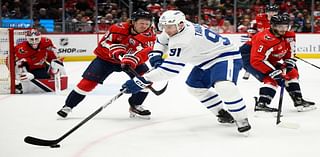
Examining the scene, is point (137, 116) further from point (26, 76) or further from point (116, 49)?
point (26, 76)

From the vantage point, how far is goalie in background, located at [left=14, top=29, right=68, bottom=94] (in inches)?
213

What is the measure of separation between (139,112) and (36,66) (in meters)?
1.94

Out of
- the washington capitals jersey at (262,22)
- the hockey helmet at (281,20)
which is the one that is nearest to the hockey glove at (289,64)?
the hockey helmet at (281,20)

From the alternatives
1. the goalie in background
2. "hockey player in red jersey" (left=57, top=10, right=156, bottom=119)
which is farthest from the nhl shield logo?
"hockey player in red jersey" (left=57, top=10, right=156, bottom=119)

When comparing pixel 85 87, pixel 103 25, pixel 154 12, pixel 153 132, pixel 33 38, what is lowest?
pixel 153 132

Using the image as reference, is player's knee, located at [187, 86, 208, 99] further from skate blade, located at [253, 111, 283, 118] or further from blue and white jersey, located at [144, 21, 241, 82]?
skate blade, located at [253, 111, 283, 118]

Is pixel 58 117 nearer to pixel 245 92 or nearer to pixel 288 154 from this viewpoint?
pixel 288 154

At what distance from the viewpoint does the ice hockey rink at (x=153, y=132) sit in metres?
2.93

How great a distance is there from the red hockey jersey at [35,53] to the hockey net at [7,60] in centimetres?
8

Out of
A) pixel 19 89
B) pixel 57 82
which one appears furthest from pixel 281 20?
pixel 19 89

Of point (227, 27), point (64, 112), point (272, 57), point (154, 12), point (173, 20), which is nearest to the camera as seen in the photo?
point (173, 20)

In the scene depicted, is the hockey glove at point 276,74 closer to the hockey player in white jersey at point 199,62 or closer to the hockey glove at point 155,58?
the hockey player in white jersey at point 199,62

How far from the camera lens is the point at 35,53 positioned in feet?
17.9

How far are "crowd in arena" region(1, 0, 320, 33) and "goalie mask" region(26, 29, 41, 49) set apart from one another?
4.37 m
